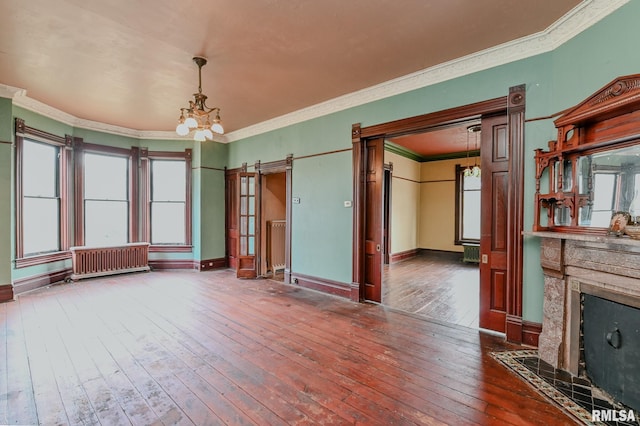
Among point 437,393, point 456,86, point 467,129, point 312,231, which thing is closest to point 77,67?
point 312,231

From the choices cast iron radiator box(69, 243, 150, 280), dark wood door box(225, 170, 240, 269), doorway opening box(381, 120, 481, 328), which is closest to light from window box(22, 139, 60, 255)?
cast iron radiator box(69, 243, 150, 280)

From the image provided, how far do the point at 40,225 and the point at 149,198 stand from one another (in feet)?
6.48

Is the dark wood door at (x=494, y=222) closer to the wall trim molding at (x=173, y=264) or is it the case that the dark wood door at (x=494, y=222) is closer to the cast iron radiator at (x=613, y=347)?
the cast iron radiator at (x=613, y=347)

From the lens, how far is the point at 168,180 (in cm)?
708

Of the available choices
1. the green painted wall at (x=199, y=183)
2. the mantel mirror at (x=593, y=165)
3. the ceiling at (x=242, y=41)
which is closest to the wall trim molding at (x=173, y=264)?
the green painted wall at (x=199, y=183)

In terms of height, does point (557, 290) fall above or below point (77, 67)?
below

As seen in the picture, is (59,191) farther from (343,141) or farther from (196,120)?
(343,141)

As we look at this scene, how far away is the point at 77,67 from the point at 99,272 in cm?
414

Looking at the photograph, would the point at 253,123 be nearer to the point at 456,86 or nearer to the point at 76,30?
the point at 76,30

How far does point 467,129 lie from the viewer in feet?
20.4

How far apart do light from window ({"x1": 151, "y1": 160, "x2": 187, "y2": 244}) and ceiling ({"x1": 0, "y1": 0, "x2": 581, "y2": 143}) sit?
2.51 m

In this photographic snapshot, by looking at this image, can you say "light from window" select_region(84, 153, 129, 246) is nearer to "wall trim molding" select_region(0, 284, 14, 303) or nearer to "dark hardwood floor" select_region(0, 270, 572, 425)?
"wall trim molding" select_region(0, 284, 14, 303)

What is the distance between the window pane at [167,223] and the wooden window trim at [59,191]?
5.19 feet

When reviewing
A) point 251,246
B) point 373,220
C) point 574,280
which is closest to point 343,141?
point 373,220
